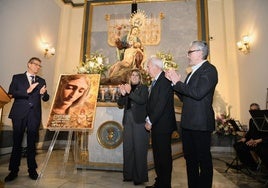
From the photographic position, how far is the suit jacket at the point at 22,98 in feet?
9.52

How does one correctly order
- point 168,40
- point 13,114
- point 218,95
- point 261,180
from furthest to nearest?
point 168,40 → point 218,95 → point 261,180 → point 13,114

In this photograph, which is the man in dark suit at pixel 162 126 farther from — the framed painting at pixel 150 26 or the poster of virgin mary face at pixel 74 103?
the framed painting at pixel 150 26

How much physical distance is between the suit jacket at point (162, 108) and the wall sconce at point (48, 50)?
17.4 ft

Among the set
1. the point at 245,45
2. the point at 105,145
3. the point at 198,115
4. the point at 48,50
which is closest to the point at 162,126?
the point at 198,115

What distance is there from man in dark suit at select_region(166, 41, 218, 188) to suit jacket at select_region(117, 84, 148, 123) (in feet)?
2.79

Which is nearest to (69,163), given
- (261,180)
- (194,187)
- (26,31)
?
(194,187)

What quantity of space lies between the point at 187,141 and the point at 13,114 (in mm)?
2331

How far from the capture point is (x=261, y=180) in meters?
3.28

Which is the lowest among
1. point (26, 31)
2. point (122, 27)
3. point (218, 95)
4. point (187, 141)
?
point (187, 141)

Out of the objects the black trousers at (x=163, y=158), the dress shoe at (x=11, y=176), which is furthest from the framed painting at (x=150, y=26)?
the dress shoe at (x=11, y=176)

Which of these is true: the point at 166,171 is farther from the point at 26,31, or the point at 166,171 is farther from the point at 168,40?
the point at 168,40

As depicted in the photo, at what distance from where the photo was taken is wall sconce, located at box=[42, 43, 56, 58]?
6586 millimetres

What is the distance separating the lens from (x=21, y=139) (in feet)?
9.59

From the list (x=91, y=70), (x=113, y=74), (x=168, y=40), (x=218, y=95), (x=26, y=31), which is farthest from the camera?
(x=168, y=40)
